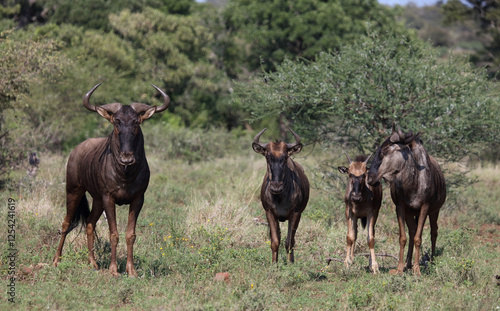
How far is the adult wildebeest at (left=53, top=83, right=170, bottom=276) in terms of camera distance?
725 centimetres

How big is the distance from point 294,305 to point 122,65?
23682 millimetres

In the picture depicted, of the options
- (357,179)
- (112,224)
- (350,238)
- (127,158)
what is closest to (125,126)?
(127,158)

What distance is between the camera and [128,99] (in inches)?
1041

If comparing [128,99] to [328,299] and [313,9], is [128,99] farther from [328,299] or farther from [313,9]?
[328,299]

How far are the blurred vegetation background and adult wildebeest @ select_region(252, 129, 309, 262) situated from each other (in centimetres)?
356

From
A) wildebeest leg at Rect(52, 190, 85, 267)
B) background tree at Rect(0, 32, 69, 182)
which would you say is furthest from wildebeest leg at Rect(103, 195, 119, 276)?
background tree at Rect(0, 32, 69, 182)

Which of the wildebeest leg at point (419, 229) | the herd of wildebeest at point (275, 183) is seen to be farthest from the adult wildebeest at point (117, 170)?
the wildebeest leg at point (419, 229)

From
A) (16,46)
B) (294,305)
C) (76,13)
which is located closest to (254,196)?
(16,46)

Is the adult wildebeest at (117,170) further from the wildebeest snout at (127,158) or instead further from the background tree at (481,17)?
the background tree at (481,17)

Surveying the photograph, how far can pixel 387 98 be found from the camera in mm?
11680

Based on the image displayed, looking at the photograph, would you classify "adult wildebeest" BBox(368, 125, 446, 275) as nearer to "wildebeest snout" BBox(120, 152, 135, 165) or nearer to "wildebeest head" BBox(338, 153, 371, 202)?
"wildebeest head" BBox(338, 153, 371, 202)

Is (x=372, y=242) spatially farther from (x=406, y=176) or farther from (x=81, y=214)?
(x=81, y=214)

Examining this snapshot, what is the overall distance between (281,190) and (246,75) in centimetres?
2306

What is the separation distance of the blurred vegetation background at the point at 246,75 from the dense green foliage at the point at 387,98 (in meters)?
0.04
